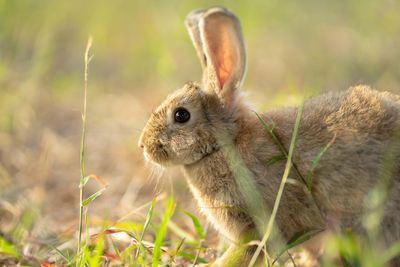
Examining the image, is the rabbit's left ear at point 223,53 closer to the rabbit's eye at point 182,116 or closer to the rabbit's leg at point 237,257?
the rabbit's eye at point 182,116

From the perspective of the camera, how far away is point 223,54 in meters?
3.41

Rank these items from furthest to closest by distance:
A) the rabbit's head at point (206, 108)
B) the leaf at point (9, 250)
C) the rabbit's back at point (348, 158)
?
the rabbit's head at point (206, 108)
the leaf at point (9, 250)
the rabbit's back at point (348, 158)

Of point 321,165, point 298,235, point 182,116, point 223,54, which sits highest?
point 223,54

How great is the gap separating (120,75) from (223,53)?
5.47 metres

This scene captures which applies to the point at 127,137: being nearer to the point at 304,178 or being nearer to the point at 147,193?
the point at 147,193

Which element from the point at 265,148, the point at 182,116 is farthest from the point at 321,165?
the point at 182,116

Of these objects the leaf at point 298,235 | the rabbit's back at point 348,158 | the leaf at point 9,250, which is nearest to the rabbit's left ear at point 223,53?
the rabbit's back at point 348,158

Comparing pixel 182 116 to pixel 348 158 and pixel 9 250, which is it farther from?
pixel 9 250

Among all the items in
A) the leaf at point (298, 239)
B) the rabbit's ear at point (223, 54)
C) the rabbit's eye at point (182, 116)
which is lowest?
the leaf at point (298, 239)

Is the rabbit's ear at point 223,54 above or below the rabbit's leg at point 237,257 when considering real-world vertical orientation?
above

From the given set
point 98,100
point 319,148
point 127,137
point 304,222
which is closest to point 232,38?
point 319,148

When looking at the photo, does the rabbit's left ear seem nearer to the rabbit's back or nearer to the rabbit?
the rabbit

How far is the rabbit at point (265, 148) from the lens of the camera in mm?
2812

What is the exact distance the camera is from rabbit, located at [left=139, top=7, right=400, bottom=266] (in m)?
2.81
